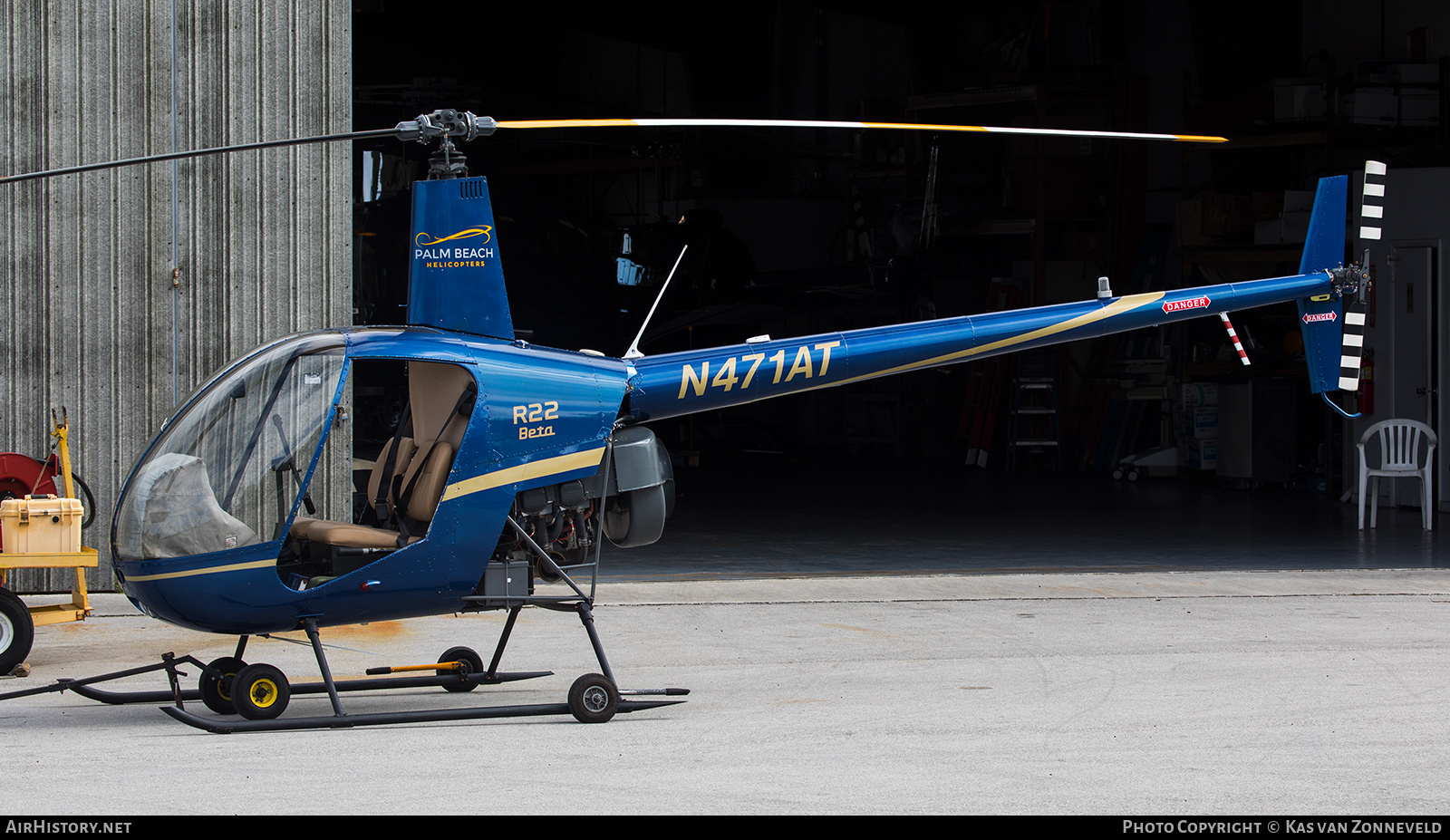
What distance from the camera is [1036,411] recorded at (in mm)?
16969

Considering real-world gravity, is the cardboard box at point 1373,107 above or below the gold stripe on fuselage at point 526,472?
above

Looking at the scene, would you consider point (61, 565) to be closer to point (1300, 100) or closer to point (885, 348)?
point (885, 348)

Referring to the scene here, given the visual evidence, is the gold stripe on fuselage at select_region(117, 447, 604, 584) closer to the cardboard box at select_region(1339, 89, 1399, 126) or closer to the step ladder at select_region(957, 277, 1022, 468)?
the cardboard box at select_region(1339, 89, 1399, 126)

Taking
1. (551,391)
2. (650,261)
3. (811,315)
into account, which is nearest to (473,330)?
(551,391)

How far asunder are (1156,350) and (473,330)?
42.2ft

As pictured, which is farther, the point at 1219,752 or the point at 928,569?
the point at 928,569

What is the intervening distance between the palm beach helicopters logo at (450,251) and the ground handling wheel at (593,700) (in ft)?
6.30

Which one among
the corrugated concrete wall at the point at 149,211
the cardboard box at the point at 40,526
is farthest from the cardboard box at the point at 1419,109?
the cardboard box at the point at 40,526

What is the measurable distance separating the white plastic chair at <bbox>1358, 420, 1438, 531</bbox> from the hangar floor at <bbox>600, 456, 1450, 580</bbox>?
0.83 ft

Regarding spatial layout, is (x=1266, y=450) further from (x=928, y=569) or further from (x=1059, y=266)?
(x=928, y=569)

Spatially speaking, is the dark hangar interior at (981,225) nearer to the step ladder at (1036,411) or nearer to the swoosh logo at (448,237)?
the step ladder at (1036,411)

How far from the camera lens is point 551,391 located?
5.53 meters

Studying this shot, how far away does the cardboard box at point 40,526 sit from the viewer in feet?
20.5

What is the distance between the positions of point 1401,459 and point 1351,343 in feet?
19.9
